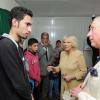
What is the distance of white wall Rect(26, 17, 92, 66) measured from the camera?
28.5 feet

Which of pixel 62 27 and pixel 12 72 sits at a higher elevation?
pixel 12 72

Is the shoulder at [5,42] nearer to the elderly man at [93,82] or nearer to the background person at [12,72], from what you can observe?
the background person at [12,72]

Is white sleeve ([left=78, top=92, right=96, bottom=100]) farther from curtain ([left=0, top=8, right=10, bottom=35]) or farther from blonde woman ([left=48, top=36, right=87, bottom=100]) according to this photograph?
curtain ([left=0, top=8, right=10, bottom=35])

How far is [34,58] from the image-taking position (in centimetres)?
450

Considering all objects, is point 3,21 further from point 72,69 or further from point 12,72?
point 12,72

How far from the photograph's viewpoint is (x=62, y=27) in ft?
28.9

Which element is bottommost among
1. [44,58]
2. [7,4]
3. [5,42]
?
[44,58]

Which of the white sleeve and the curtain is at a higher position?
the curtain

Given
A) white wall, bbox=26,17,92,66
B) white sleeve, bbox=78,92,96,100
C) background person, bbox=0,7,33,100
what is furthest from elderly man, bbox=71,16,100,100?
white wall, bbox=26,17,92,66

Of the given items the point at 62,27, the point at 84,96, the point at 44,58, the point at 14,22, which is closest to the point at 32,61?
the point at 44,58

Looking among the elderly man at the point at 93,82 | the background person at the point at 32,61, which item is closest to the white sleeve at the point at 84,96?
the elderly man at the point at 93,82

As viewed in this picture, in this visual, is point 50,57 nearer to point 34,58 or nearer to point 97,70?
point 34,58

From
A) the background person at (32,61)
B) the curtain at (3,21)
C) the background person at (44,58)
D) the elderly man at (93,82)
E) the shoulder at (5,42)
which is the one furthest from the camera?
the background person at (44,58)

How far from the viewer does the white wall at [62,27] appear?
28.5ft
